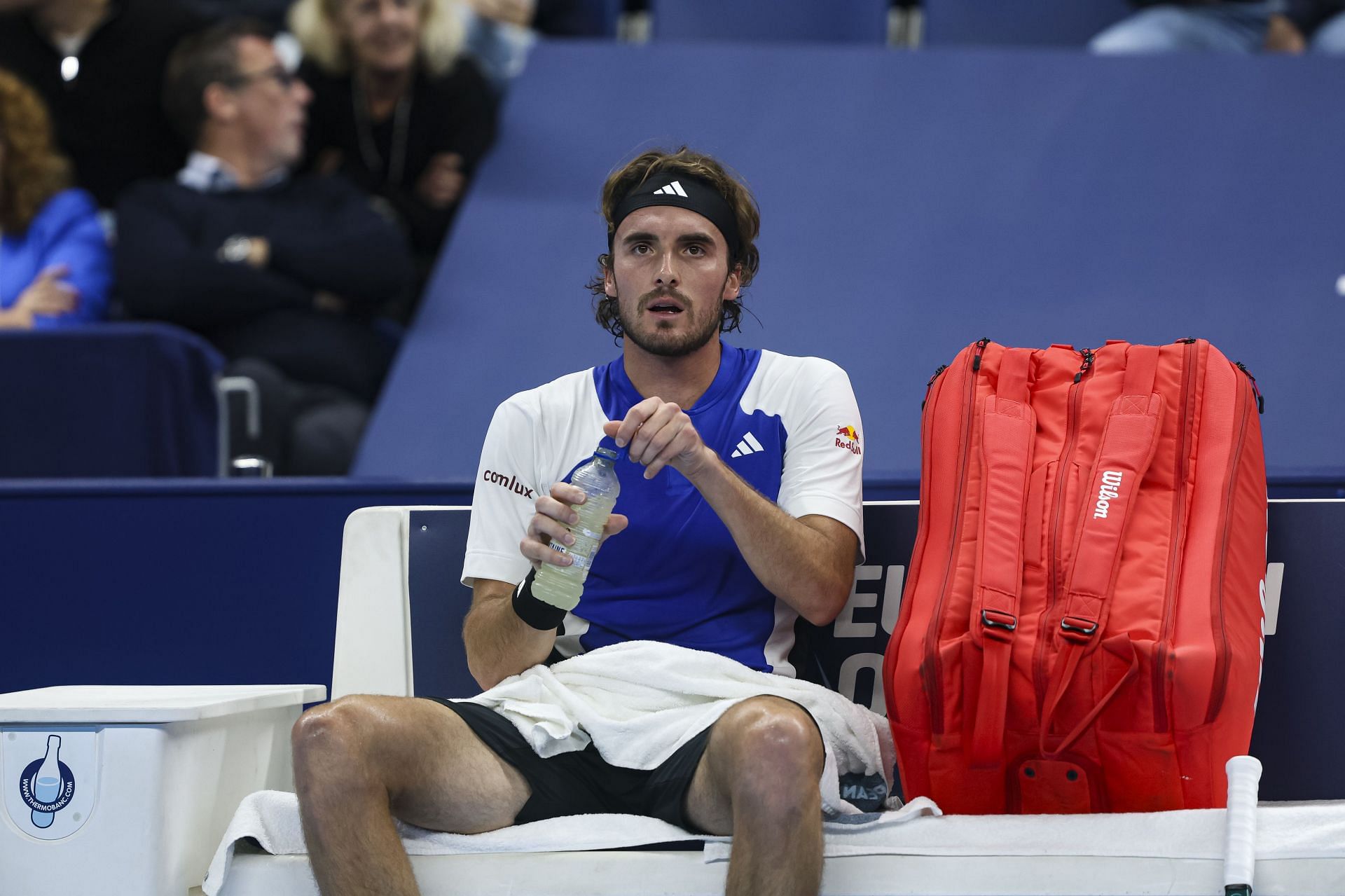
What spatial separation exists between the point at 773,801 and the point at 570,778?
347 millimetres

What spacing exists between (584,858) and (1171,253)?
250 centimetres

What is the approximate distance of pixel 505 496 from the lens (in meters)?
2.14

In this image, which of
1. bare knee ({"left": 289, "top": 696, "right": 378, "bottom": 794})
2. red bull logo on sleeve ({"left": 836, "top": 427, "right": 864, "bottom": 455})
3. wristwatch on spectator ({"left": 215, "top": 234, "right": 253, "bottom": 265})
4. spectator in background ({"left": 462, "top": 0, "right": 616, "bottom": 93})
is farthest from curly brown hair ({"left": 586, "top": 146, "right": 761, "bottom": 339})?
spectator in background ({"left": 462, "top": 0, "right": 616, "bottom": 93})

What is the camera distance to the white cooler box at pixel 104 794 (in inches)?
70.5

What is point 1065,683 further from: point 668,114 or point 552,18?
point 552,18

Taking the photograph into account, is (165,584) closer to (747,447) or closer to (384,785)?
(384,785)

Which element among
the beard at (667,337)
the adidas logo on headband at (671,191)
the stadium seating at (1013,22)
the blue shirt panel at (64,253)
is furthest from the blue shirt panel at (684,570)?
the stadium seating at (1013,22)

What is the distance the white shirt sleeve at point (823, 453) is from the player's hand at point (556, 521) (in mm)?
330

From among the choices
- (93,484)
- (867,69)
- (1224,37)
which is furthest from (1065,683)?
(1224,37)

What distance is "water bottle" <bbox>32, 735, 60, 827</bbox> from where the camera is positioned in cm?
181

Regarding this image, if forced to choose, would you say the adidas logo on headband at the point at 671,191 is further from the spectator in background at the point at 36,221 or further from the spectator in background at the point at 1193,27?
the spectator in background at the point at 1193,27

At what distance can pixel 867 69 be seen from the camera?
166 inches

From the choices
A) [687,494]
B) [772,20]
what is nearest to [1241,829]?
[687,494]

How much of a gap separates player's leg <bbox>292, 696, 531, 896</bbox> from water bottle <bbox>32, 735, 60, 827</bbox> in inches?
11.9
